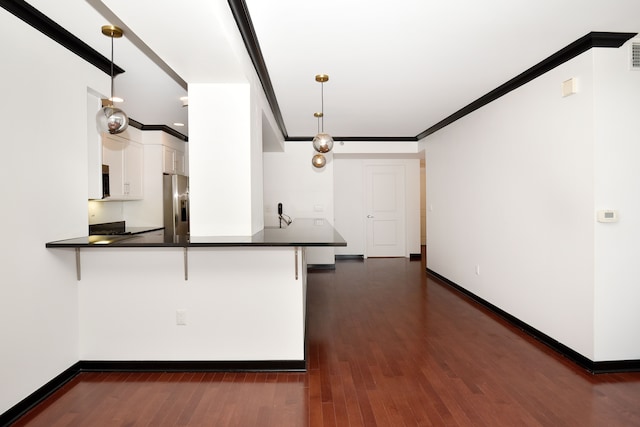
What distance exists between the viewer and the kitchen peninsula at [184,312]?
9.16ft

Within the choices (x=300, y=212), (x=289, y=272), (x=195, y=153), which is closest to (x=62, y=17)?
(x=195, y=153)

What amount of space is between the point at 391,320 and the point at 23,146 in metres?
3.67

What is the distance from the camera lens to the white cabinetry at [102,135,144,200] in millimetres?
4949

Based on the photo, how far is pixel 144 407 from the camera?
2.29m

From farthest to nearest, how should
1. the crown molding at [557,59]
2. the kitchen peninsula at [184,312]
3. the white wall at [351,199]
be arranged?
the white wall at [351,199] < the kitchen peninsula at [184,312] < the crown molding at [557,59]

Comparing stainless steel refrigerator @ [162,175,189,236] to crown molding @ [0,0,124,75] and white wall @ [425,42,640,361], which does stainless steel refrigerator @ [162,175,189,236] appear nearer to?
crown molding @ [0,0,124,75]

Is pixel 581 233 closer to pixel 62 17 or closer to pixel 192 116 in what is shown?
pixel 192 116

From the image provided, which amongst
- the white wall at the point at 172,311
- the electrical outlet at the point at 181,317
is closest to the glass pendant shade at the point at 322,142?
the white wall at the point at 172,311

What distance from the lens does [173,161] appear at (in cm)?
637

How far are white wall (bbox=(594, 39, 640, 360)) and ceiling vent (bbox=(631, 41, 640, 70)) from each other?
4 centimetres

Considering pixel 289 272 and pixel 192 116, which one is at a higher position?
pixel 192 116

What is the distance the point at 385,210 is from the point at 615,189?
17.6ft

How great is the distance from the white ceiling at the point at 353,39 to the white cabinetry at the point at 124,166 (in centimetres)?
124

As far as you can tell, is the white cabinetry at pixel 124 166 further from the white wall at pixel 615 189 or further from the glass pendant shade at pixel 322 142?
the white wall at pixel 615 189
